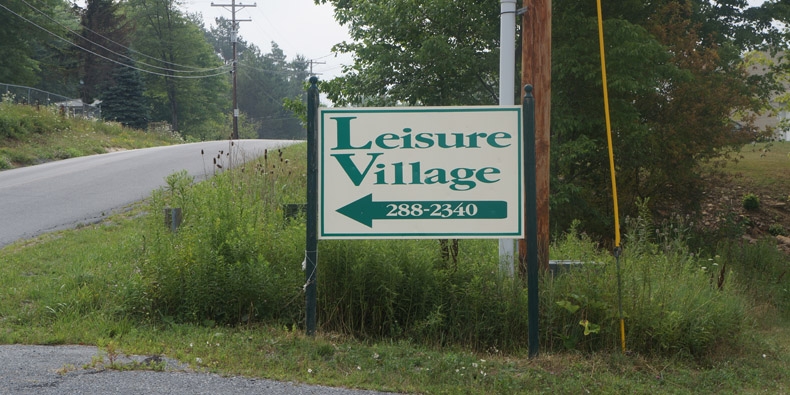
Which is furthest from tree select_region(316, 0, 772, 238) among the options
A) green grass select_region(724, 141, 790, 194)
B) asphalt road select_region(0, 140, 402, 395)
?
green grass select_region(724, 141, 790, 194)

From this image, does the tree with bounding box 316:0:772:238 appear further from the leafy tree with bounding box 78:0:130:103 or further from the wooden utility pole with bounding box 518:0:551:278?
the leafy tree with bounding box 78:0:130:103

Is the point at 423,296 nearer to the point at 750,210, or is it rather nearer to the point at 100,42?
the point at 750,210

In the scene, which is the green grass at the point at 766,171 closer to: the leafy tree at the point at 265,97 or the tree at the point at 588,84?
the tree at the point at 588,84

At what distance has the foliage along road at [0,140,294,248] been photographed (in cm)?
1138

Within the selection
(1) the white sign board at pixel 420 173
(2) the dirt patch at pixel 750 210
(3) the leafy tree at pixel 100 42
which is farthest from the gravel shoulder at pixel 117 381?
(3) the leafy tree at pixel 100 42

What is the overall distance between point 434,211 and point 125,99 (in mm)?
45697

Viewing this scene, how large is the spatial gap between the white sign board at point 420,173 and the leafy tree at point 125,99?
43657 mm

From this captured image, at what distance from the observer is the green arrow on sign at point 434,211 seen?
5918 millimetres

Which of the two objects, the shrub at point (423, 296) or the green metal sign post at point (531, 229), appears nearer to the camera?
the green metal sign post at point (531, 229)

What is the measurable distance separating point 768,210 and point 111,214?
18.8m

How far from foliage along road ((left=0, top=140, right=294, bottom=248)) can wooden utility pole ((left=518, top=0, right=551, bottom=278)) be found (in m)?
4.61

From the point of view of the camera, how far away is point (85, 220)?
11.5m

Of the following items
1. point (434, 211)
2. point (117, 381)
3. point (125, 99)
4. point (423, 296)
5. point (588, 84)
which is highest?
point (125, 99)

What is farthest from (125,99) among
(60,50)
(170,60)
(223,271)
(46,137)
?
(223,271)
